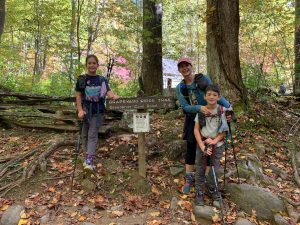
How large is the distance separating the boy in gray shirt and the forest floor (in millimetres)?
510

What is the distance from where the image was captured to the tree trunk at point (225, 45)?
7398 millimetres

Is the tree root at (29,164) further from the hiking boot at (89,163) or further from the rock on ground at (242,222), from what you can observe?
the rock on ground at (242,222)

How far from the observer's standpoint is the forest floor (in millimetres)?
4664

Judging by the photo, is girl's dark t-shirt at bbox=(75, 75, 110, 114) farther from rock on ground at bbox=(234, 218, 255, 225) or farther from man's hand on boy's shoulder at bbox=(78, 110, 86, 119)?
rock on ground at bbox=(234, 218, 255, 225)

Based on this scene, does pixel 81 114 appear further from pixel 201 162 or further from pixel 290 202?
pixel 290 202

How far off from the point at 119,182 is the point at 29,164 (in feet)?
5.61

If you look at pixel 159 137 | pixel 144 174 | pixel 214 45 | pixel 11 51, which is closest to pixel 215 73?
pixel 214 45

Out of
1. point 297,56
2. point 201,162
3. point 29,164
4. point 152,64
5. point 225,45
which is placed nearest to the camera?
point 201,162

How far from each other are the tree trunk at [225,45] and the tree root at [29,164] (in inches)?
146

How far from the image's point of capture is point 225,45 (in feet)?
24.3

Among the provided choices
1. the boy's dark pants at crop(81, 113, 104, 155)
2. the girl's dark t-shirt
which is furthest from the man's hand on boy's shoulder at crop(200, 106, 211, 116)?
the boy's dark pants at crop(81, 113, 104, 155)

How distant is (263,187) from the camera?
17.7ft

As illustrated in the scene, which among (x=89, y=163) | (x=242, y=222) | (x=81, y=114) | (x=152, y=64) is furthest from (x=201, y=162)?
(x=152, y=64)

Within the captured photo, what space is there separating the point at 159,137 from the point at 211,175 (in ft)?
5.64
